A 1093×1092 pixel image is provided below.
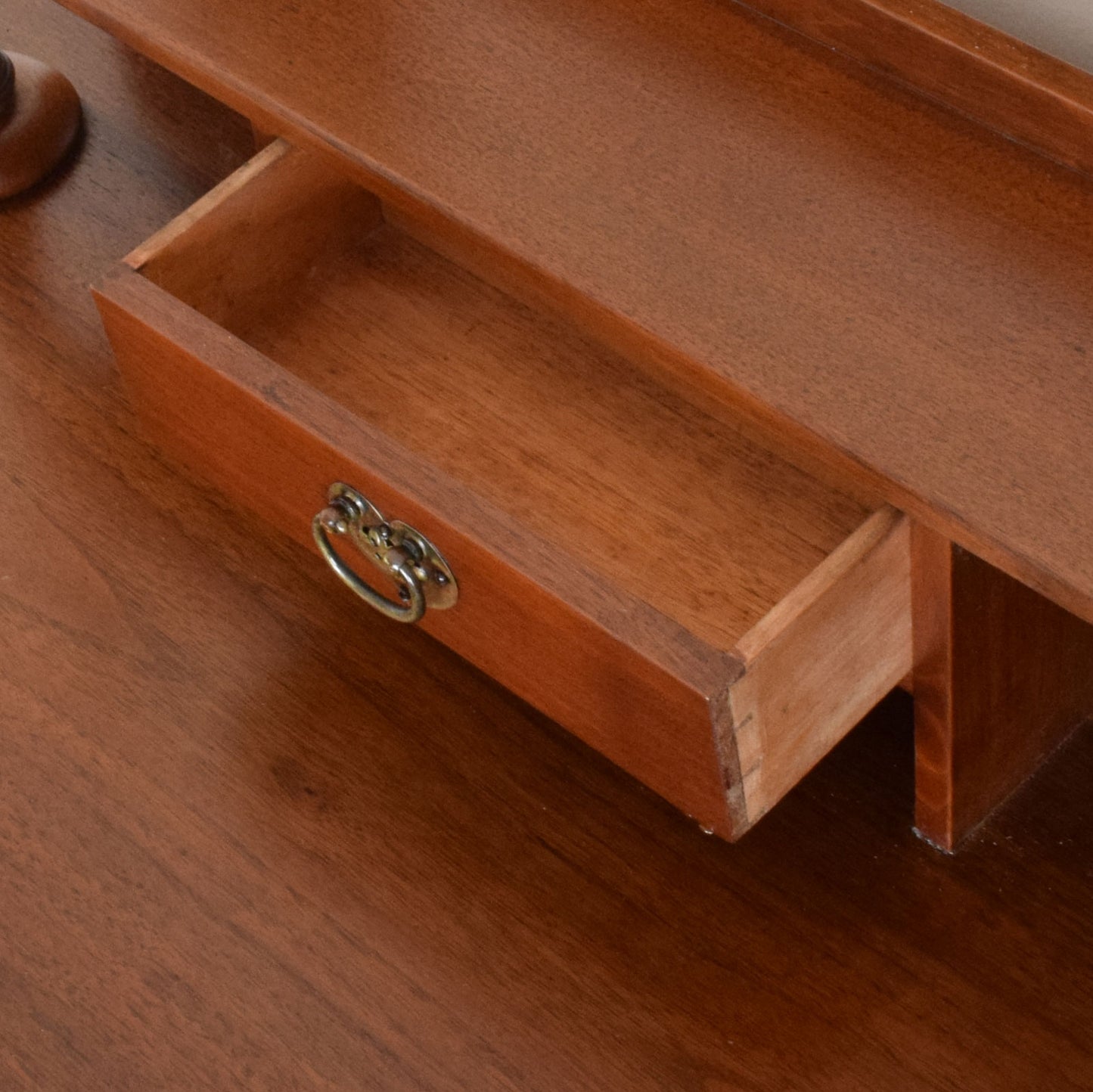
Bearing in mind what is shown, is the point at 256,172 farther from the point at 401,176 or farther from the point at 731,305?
the point at 731,305

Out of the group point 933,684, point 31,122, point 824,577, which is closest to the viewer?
point 824,577

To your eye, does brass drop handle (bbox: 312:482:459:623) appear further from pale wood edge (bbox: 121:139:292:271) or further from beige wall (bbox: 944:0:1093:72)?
beige wall (bbox: 944:0:1093:72)

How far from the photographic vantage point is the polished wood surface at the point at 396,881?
2.93 feet

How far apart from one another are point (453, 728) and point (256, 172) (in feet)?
1.01

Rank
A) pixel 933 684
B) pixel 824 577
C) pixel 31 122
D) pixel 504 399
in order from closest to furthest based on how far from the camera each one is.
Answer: pixel 824 577 < pixel 933 684 < pixel 504 399 < pixel 31 122

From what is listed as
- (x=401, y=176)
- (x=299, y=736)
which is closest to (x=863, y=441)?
(x=401, y=176)

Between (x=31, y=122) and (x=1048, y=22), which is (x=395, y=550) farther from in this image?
(x=31, y=122)

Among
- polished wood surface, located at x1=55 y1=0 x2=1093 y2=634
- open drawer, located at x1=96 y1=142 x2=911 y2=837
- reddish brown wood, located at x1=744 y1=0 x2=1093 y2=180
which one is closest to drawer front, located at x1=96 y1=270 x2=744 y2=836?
open drawer, located at x1=96 y1=142 x2=911 y2=837

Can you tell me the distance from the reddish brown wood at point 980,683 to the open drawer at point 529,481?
17 millimetres

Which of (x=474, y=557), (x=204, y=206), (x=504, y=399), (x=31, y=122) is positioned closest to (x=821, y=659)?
(x=474, y=557)

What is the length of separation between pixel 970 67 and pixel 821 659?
29cm

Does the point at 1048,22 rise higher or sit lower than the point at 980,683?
higher

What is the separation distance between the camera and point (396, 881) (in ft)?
3.10

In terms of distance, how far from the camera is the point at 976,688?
2.92 ft
